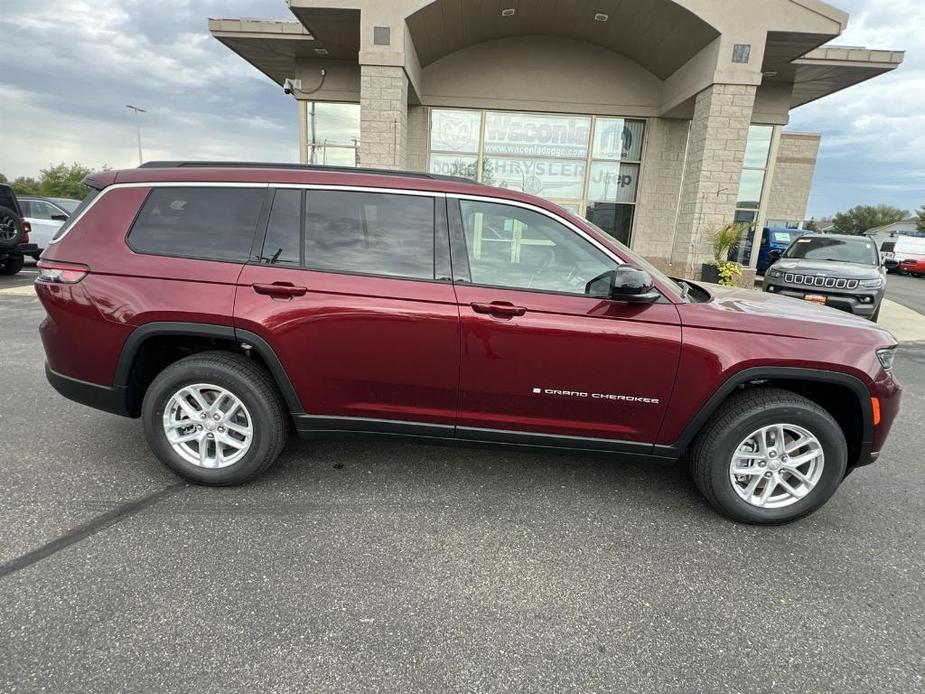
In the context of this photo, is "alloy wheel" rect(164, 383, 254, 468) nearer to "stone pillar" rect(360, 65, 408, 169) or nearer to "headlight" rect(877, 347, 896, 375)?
"headlight" rect(877, 347, 896, 375)

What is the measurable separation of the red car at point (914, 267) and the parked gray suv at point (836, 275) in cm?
2067

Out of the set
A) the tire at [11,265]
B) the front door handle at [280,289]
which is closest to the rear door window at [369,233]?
the front door handle at [280,289]

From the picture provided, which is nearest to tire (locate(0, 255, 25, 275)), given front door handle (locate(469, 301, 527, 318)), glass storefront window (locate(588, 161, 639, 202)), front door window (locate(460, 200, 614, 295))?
front door window (locate(460, 200, 614, 295))

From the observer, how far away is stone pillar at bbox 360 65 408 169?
1009 centimetres

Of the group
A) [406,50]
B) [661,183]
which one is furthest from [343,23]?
[661,183]

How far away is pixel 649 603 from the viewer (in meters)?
2.43

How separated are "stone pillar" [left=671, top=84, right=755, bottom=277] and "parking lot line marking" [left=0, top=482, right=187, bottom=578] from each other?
34.7 feet

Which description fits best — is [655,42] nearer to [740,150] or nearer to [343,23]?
[740,150]

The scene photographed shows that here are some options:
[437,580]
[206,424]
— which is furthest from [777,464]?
[206,424]

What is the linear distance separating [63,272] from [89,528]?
1.47m

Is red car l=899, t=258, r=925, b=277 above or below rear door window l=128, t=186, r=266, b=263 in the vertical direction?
below

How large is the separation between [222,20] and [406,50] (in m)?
4.46

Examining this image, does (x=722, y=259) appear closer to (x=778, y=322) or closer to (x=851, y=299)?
(x=851, y=299)

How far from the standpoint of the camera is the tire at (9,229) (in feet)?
34.7
